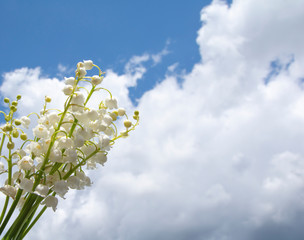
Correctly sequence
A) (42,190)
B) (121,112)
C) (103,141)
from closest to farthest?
1. (42,190)
2. (103,141)
3. (121,112)

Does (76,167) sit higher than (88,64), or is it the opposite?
(88,64)

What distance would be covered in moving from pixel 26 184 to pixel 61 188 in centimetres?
14

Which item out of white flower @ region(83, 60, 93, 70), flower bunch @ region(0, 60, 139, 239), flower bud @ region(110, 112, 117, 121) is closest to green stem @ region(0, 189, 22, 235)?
flower bunch @ region(0, 60, 139, 239)

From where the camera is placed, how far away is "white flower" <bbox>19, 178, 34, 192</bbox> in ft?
4.51

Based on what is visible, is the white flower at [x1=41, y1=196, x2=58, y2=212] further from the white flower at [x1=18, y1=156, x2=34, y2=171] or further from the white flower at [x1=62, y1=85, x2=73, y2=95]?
the white flower at [x1=62, y1=85, x2=73, y2=95]

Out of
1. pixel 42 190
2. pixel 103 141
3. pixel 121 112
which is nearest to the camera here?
pixel 42 190

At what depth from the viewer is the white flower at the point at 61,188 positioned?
4.55ft

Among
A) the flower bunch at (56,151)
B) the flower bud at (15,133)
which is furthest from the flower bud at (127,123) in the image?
the flower bud at (15,133)

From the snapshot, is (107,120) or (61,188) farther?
(107,120)

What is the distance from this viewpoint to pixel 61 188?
1393 millimetres

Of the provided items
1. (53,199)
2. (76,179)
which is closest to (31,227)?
(53,199)

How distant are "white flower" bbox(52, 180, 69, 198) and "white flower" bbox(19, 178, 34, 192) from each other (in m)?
0.10

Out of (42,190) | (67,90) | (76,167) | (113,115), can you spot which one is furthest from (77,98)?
(42,190)

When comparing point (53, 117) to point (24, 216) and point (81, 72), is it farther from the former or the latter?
point (24, 216)
